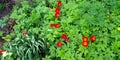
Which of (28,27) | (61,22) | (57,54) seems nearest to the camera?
(57,54)

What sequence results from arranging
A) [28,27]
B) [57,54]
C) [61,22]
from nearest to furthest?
1. [57,54]
2. [61,22]
3. [28,27]

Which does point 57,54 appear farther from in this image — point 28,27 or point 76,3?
point 76,3

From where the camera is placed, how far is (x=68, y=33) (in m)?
4.57

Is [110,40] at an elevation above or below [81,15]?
below

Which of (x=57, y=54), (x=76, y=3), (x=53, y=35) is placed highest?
(x=76, y=3)

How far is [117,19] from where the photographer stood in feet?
15.5

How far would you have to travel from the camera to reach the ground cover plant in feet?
14.3

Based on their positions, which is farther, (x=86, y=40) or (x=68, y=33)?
(x=68, y=33)

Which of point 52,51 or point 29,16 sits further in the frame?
point 29,16

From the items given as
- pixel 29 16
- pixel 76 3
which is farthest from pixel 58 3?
pixel 29 16

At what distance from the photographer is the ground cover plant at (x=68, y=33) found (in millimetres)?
4371

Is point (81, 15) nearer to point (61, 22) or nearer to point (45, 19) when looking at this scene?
point (61, 22)

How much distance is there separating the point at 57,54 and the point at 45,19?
0.93m

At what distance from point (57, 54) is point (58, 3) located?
44.2 inches
